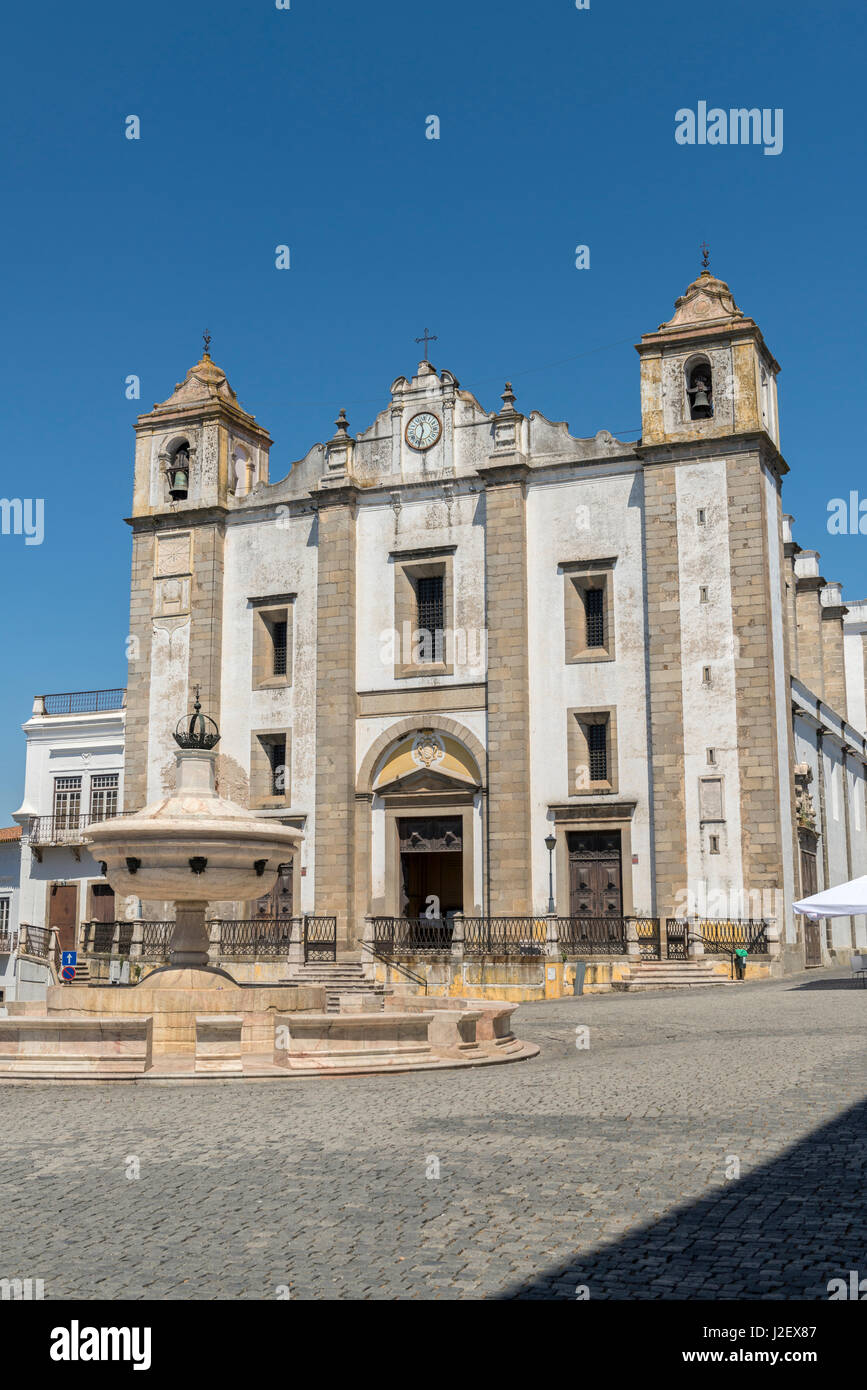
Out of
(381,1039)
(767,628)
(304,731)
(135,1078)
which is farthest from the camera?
(304,731)

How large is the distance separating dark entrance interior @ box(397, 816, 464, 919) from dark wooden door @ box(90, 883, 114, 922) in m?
11.2

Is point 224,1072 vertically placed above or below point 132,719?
below

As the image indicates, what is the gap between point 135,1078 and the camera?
1246 centimetres

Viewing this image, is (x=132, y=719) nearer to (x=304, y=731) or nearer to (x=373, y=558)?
(x=304, y=731)

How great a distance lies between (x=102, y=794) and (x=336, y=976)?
55.9ft

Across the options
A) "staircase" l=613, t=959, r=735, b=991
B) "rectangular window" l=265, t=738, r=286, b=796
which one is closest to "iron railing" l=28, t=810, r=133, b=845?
"rectangular window" l=265, t=738, r=286, b=796

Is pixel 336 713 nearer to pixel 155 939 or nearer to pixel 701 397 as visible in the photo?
pixel 155 939

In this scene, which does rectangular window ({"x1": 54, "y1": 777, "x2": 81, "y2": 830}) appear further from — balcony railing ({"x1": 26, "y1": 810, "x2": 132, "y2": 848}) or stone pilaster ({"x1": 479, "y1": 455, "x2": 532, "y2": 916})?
stone pilaster ({"x1": 479, "y1": 455, "x2": 532, "y2": 916})

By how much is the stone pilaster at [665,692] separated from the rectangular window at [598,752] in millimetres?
1439

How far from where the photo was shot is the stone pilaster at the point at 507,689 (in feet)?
107

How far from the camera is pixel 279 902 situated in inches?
1399

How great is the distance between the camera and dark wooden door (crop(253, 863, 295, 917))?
35.4 metres
